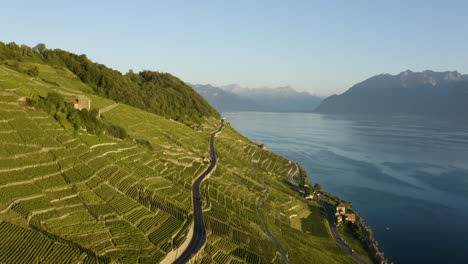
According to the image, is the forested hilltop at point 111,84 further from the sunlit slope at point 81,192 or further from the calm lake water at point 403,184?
the calm lake water at point 403,184

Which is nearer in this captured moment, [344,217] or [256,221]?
[256,221]

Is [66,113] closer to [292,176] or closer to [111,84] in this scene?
[111,84]

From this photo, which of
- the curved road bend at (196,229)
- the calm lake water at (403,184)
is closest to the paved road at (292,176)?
the calm lake water at (403,184)

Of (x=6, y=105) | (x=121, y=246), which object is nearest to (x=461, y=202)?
(x=121, y=246)

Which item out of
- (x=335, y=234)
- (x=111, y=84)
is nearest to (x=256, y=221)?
(x=335, y=234)

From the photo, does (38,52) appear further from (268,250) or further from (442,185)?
(442,185)

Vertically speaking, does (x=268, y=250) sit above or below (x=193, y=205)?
below
